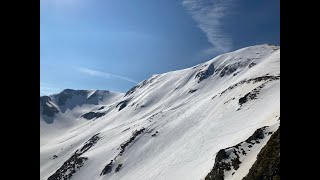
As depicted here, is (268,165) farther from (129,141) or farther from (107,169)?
(129,141)

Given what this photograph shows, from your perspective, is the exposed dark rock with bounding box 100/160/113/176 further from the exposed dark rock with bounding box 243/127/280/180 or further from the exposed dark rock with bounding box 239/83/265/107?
the exposed dark rock with bounding box 243/127/280/180

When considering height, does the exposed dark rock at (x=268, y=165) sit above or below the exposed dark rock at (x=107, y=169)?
above

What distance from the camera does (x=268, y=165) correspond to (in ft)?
164

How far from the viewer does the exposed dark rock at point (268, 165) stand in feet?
156

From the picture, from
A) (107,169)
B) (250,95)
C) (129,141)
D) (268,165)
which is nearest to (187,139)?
(250,95)

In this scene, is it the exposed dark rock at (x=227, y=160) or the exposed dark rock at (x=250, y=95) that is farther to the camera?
the exposed dark rock at (x=250, y=95)

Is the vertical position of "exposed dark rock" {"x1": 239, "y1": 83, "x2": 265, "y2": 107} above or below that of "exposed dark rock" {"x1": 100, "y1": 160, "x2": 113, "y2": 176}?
above

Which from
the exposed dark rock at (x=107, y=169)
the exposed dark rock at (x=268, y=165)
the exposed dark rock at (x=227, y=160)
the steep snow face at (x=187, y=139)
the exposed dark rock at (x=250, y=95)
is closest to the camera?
the exposed dark rock at (x=268, y=165)

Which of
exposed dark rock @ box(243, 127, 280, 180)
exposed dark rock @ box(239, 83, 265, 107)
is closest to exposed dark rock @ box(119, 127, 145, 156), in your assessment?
exposed dark rock @ box(239, 83, 265, 107)

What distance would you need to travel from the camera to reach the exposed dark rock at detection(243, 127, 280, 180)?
47.5 m

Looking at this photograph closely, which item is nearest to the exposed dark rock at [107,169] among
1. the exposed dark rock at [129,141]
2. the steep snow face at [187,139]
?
the steep snow face at [187,139]

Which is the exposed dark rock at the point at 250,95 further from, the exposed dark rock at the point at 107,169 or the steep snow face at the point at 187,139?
the exposed dark rock at the point at 107,169
